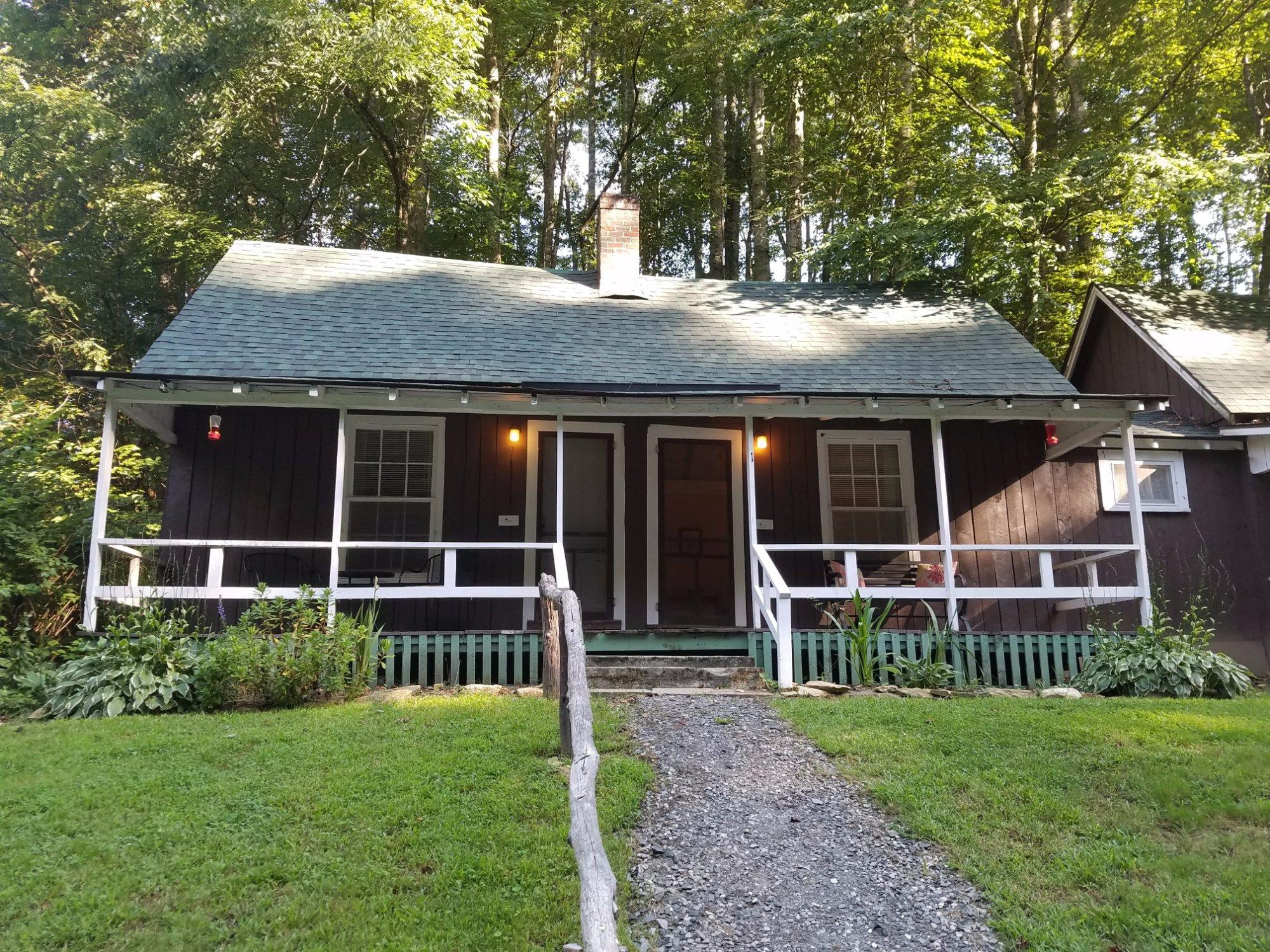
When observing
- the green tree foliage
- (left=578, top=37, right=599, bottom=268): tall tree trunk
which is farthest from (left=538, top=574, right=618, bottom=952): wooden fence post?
(left=578, top=37, right=599, bottom=268): tall tree trunk

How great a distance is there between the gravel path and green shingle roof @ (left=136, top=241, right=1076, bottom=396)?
4.89 metres

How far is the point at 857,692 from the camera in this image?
23.8 ft

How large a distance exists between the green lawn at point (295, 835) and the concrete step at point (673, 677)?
1.59 metres

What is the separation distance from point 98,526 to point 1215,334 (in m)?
13.9

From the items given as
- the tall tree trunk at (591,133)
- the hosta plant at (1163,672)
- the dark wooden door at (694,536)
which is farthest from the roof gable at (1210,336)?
the tall tree trunk at (591,133)

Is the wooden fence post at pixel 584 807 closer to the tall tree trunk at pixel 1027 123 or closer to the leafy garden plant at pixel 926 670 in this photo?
the leafy garden plant at pixel 926 670

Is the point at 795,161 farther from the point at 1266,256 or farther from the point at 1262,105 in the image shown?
the point at 1266,256

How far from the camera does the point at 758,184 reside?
19.2 m

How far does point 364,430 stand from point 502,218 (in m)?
12.3

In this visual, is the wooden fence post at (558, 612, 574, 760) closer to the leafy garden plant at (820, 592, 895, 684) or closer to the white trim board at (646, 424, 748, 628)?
the leafy garden plant at (820, 592, 895, 684)

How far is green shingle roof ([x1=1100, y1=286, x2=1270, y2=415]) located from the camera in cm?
1076

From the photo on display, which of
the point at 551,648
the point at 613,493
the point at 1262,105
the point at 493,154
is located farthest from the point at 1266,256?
the point at 551,648

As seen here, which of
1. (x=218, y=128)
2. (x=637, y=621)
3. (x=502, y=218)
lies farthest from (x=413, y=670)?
(x=502, y=218)

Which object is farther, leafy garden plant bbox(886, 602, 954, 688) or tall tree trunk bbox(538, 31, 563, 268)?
tall tree trunk bbox(538, 31, 563, 268)
